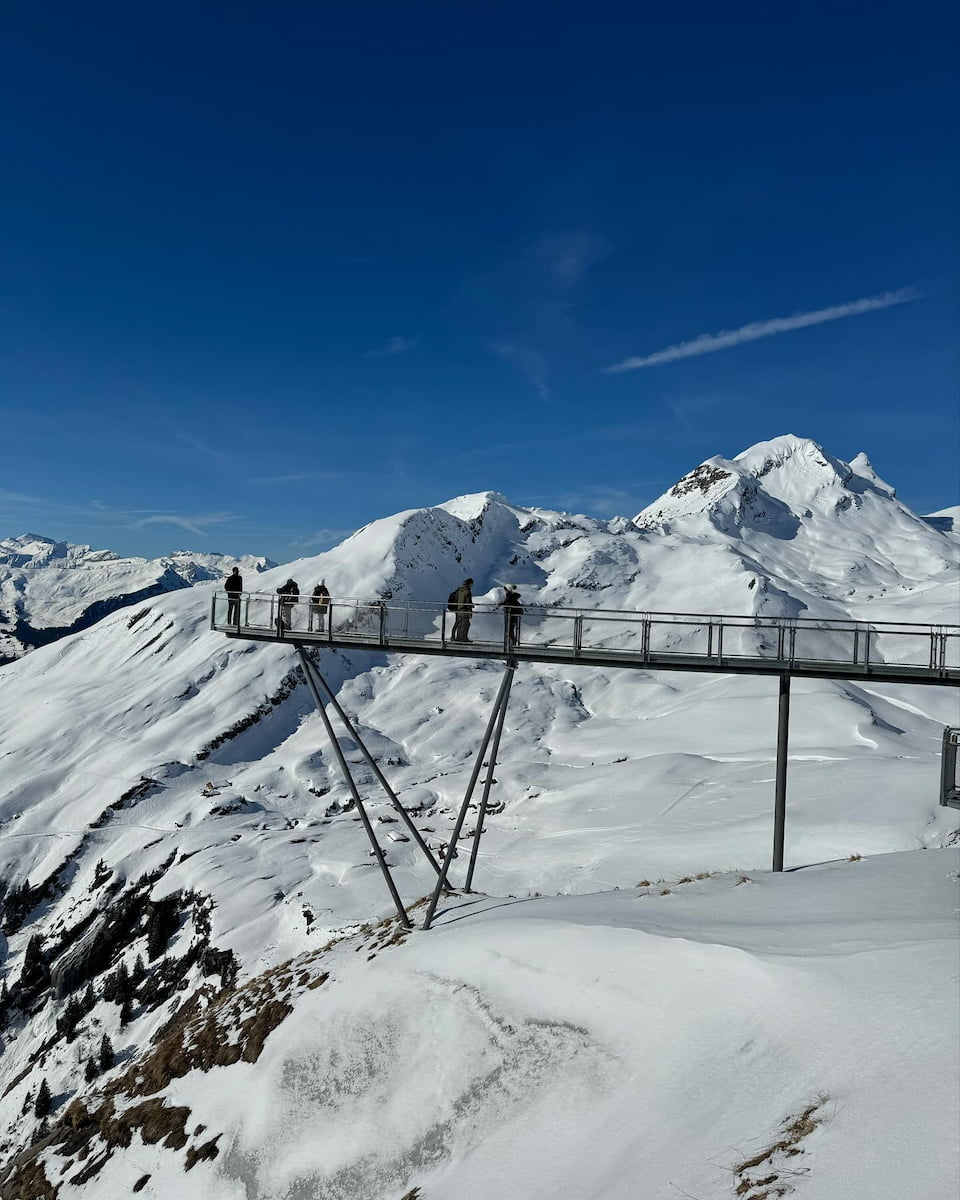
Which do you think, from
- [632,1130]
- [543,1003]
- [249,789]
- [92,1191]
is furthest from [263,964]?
[249,789]

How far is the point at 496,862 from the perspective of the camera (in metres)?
43.4

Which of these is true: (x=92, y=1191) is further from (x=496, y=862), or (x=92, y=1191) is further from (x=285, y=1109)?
(x=496, y=862)

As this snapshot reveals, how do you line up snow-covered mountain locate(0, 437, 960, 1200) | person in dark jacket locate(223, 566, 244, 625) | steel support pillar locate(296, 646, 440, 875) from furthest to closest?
1. person in dark jacket locate(223, 566, 244, 625)
2. steel support pillar locate(296, 646, 440, 875)
3. snow-covered mountain locate(0, 437, 960, 1200)

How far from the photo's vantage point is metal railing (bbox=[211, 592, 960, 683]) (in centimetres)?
1762

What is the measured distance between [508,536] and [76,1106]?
166 meters

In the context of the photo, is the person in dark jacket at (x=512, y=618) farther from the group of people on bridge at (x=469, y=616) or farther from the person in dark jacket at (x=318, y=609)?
the person in dark jacket at (x=318, y=609)

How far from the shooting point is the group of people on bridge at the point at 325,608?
1892cm

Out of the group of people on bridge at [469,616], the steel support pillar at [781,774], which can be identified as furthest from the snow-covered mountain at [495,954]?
the group of people on bridge at [469,616]

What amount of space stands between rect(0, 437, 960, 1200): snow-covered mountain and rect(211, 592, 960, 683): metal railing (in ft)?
15.8

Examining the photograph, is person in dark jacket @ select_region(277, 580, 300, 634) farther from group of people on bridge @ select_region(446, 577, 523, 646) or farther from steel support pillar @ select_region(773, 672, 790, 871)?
steel support pillar @ select_region(773, 672, 790, 871)

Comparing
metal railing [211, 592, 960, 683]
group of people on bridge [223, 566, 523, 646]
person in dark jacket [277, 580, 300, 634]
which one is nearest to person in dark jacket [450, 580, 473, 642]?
group of people on bridge [223, 566, 523, 646]

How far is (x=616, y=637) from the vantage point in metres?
18.9

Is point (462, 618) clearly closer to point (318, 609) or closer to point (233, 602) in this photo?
point (318, 609)

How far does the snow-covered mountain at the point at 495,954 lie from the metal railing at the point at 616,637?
4.82m
